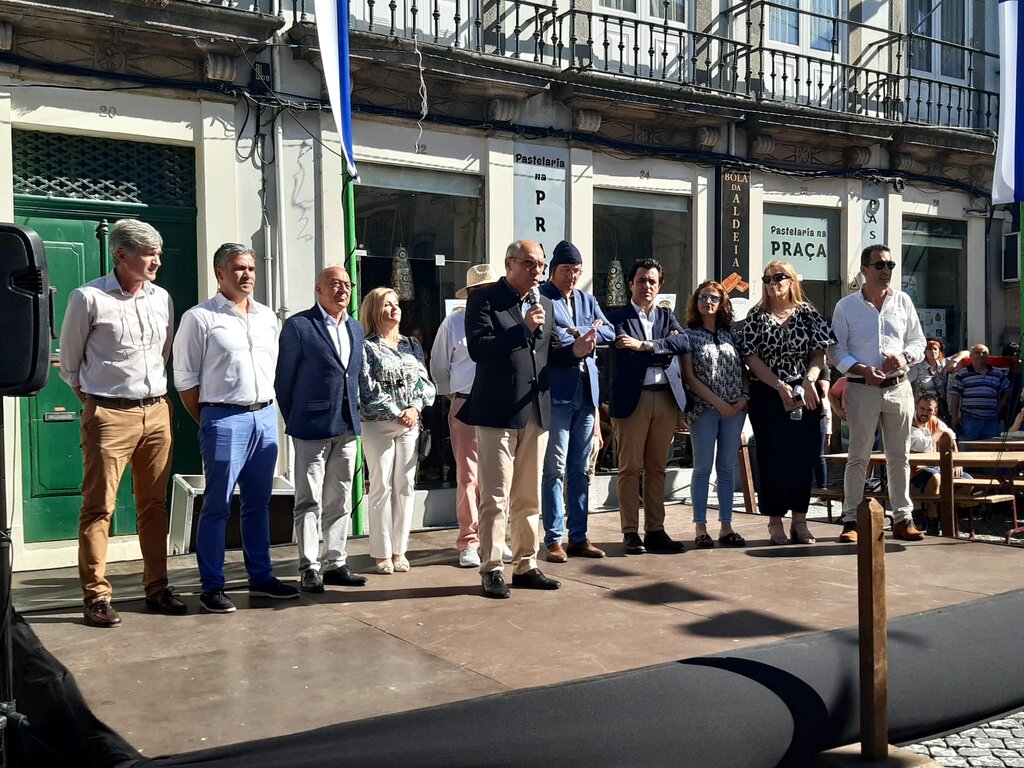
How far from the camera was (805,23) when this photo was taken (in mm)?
12383

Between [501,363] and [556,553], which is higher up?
[501,363]

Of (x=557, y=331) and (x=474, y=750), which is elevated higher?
(x=557, y=331)

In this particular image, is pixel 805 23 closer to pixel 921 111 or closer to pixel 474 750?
pixel 921 111

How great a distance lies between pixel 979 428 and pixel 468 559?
6.76m

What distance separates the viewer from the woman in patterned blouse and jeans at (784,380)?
716 centimetres

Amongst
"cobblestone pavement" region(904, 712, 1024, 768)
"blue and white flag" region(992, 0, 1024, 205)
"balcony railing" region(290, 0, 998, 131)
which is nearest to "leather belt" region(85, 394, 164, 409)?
"cobblestone pavement" region(904, 712, 1024, 768)

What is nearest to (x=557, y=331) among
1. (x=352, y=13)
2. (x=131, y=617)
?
(x=131, y=617)

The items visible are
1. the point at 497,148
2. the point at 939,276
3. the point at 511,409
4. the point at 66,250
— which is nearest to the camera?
the point at 511,409

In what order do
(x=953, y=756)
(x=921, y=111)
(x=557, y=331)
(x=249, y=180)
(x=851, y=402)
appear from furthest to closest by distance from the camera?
(x=921, y=111) < (x=249, y=180) < (x=851, y=402) < (x=557, y=331) < (x=953, y=756)

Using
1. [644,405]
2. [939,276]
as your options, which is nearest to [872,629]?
[644,405]

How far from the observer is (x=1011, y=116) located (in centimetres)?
931

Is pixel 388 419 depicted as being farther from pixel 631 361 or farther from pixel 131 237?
pixel 131 237

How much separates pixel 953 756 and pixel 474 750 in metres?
2.06

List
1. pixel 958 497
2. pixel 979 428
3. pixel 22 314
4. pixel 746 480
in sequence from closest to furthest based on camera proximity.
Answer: pixel 22 314 < pixel 958 497 < pixel 746 480 < pixel 979 428
